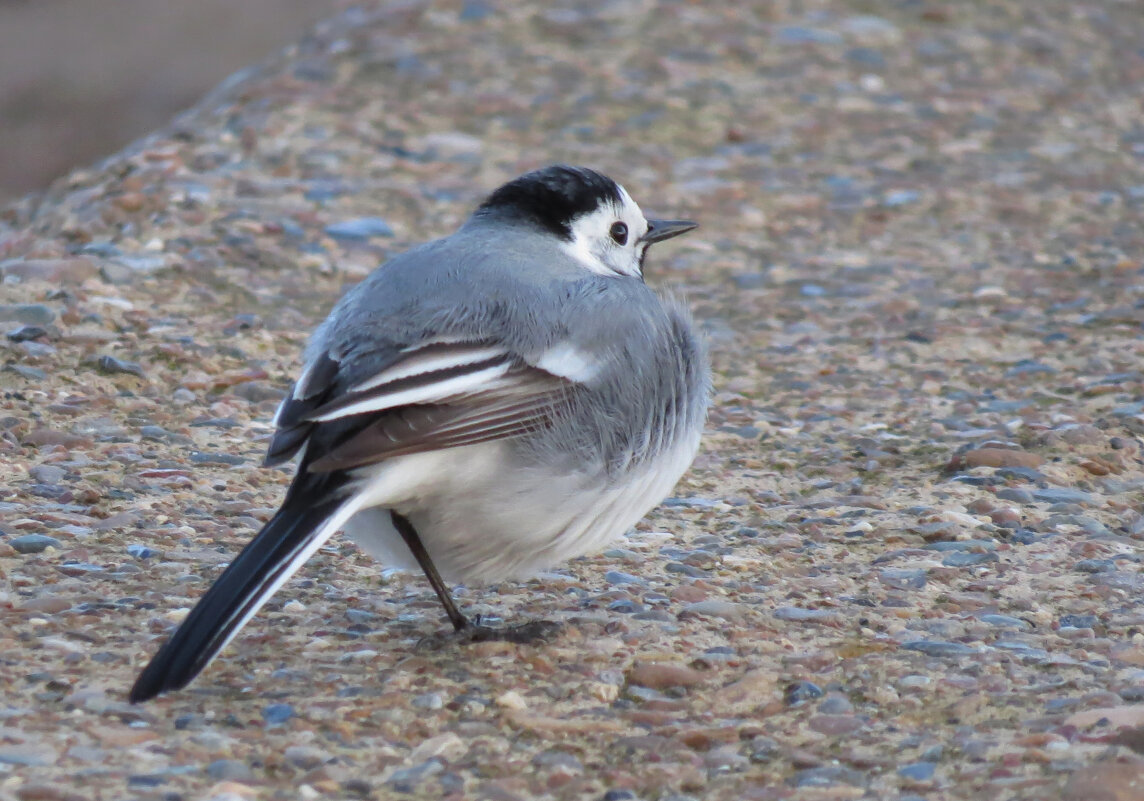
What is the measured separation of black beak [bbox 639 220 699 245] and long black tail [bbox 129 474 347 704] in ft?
6.66

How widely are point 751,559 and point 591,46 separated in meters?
5.72

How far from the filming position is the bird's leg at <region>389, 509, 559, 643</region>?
4051mm

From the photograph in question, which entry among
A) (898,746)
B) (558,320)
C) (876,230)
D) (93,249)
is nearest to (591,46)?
(876,230)

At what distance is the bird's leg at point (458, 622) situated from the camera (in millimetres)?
4051

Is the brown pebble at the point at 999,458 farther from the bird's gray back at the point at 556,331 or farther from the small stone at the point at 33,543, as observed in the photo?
the small stone at the point at 33,543

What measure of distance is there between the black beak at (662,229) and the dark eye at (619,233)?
0.10 meters

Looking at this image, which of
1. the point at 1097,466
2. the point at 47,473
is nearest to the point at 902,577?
the point at 1097,466

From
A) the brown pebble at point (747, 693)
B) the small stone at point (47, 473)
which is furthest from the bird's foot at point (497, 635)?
the small stone at point (47, 473)

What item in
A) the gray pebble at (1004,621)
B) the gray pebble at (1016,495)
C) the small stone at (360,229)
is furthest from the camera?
the small stone at (360,229)

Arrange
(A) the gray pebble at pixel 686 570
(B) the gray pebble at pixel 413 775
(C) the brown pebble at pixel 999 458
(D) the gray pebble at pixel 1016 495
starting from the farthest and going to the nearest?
(C) the brown pebble at pixel 999 458, (D) the gray pebble at pixel 1016 495, (A) the gray pebble at pixel 686 570, (B) the gray pebble at pixel 413 775

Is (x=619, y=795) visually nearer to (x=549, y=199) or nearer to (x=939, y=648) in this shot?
(x=939, y=648)

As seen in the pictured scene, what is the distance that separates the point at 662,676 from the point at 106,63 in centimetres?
1107

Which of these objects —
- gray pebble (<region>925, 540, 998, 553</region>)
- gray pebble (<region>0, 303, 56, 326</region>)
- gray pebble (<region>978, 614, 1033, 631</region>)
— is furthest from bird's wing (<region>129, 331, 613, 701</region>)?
gray pebble (<region>0, 303, 56, 326</region>)

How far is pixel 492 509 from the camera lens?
3916 mm
